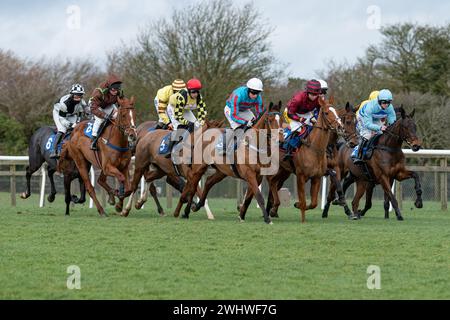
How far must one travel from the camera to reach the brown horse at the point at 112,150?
53.8ft

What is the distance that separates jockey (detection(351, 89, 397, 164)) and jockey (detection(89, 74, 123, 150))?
4.05 meters

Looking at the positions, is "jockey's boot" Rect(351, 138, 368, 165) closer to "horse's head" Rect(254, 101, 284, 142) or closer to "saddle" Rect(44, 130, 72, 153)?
"horse's head" Rect(254, 101, 284, 142)

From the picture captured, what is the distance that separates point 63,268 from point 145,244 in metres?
2.25

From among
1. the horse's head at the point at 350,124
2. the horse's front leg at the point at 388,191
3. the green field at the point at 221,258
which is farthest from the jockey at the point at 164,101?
the horse's front leg at the point at 388,191

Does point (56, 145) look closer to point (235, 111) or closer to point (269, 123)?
point (235, 111)

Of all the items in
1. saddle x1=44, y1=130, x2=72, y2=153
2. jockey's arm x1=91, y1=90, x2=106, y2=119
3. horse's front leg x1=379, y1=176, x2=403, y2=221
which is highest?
jockey's arm x1=91, y1=90, x2=106, y2=119

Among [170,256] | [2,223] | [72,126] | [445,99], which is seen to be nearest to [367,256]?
[170,256]

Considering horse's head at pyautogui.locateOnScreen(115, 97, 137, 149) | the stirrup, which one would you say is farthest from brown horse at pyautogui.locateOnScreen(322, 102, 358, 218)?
the stirrup

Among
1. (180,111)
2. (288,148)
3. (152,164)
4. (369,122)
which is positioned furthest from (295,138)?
(152,164)

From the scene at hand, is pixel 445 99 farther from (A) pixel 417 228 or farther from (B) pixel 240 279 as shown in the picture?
(B) pixel 240 279

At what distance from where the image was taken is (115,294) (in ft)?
26.5

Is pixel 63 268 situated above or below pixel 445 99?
below

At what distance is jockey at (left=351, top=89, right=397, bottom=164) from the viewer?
1672 cm

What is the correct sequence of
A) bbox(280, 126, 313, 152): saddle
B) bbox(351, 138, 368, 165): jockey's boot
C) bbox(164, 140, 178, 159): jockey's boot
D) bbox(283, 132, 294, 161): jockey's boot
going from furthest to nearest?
1. bbox(351, 138, 368, 165): jockey's boot
2. bbox(164, 140, 178, 159): jockey's boot
3. bbox(283, 132, 294, 161): jockey's boot
4. bbox(280, 126, 313, 152): saddle
